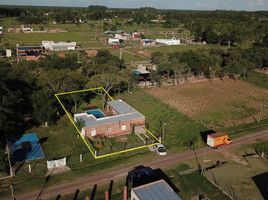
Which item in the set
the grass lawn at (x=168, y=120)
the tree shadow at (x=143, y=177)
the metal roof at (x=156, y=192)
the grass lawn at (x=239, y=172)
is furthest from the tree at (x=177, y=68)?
the metal roof at (x=156, y=192)

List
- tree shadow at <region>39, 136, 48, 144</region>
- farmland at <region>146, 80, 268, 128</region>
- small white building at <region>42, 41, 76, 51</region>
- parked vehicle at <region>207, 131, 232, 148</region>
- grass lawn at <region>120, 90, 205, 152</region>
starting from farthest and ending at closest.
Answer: small white building at <region>42, 41, 76, 51</region>
farmland at <region>146, 80, 268, 128</region>
grass lawn at <region>120, 90, 205, 152</region>
tree shadow at <region>39, 136, 48, 144</region>
parked vehicle at <region>207, 131, 232, 148</region>

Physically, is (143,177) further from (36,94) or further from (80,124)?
(36,94)

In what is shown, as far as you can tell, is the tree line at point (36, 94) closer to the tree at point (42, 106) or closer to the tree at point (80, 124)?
the tree at point (42, 106)

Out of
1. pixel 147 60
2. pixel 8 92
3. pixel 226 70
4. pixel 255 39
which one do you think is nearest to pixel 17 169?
pixel 8 92

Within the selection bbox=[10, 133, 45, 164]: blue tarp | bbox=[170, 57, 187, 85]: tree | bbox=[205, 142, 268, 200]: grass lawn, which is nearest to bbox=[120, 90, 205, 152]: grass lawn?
bbox=[205, 142, 268, 200]: grass lawn

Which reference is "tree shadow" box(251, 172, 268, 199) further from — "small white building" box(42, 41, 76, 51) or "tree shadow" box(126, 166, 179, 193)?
"small white building" box(42, 41, 76, 51)

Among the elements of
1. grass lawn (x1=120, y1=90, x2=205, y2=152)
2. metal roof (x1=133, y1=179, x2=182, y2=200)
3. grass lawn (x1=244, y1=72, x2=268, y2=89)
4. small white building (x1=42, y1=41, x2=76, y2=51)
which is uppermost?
small white building (x1=42, y1=41, x2=76, y2=51)
